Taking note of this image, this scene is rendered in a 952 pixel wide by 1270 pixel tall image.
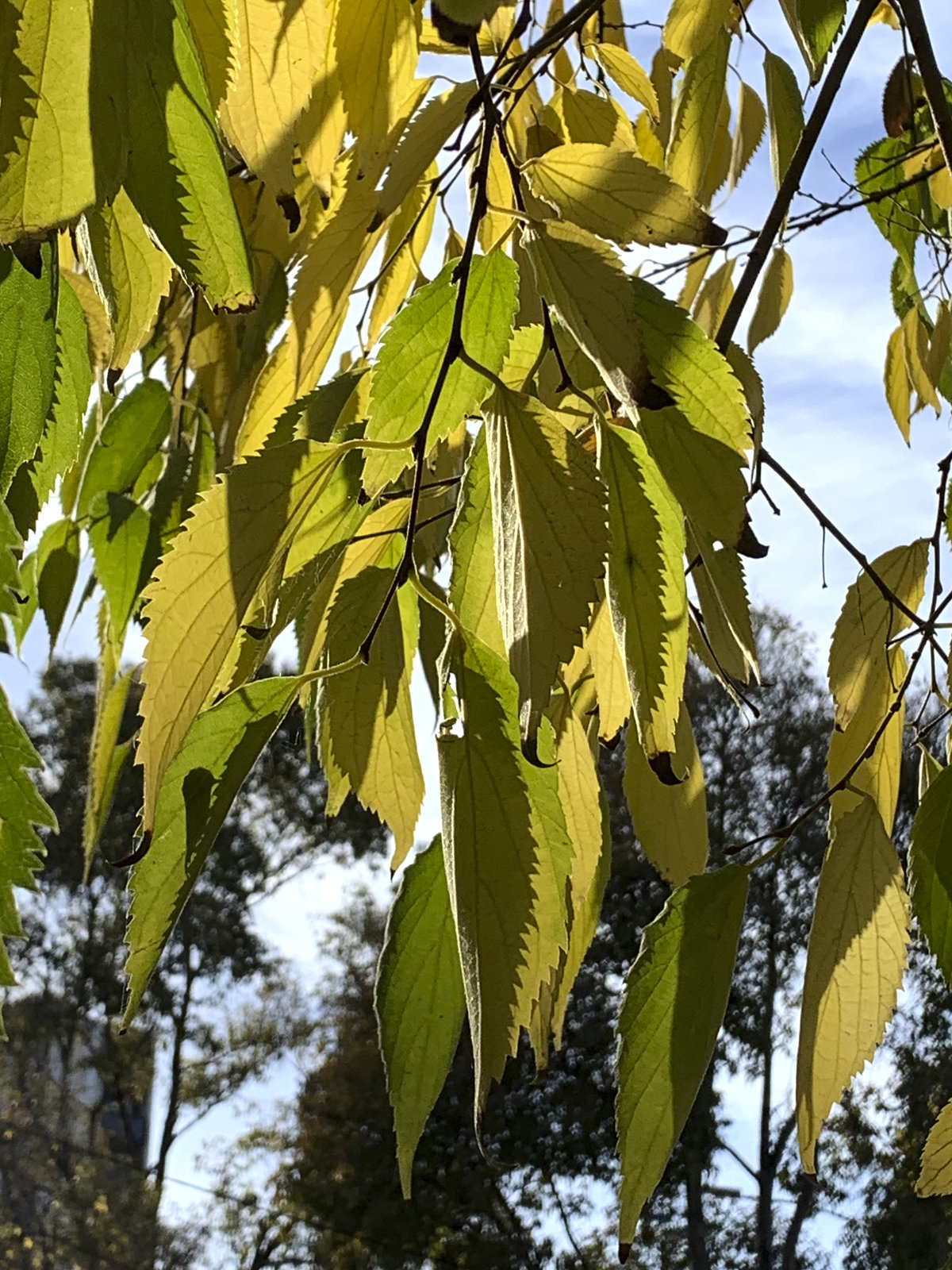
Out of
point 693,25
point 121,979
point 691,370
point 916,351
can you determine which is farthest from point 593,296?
point 121,979

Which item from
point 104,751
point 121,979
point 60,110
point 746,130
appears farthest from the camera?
point 121,979

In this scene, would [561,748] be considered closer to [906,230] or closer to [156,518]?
[156,518]

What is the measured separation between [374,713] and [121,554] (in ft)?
0.55

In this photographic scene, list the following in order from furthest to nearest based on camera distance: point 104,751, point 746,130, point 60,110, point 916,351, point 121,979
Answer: point 121,979 → point 916,351 → point 746,130 → point 104,751 → point 60,110

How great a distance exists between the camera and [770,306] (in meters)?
0.46

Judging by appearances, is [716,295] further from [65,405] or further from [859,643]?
[65,405]

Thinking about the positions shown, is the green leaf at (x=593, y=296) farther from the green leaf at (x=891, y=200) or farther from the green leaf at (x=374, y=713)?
the green leaf at (x=891, y=200)

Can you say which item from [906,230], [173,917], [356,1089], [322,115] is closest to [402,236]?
[322,115]

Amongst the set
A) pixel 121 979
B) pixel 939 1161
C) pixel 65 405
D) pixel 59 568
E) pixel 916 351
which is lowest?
pixel 939 1161

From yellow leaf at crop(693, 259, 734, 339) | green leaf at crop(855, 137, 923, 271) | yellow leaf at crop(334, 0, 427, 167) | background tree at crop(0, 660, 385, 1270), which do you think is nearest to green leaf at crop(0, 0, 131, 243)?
yellow leaf at crop(334, 0, 427, 167)

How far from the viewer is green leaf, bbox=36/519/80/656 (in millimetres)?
423

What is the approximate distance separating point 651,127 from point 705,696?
4.15m

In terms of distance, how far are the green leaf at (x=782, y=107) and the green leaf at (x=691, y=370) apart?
0.17 meters

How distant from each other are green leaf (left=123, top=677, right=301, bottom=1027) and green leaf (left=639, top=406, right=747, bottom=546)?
2.9 inches
